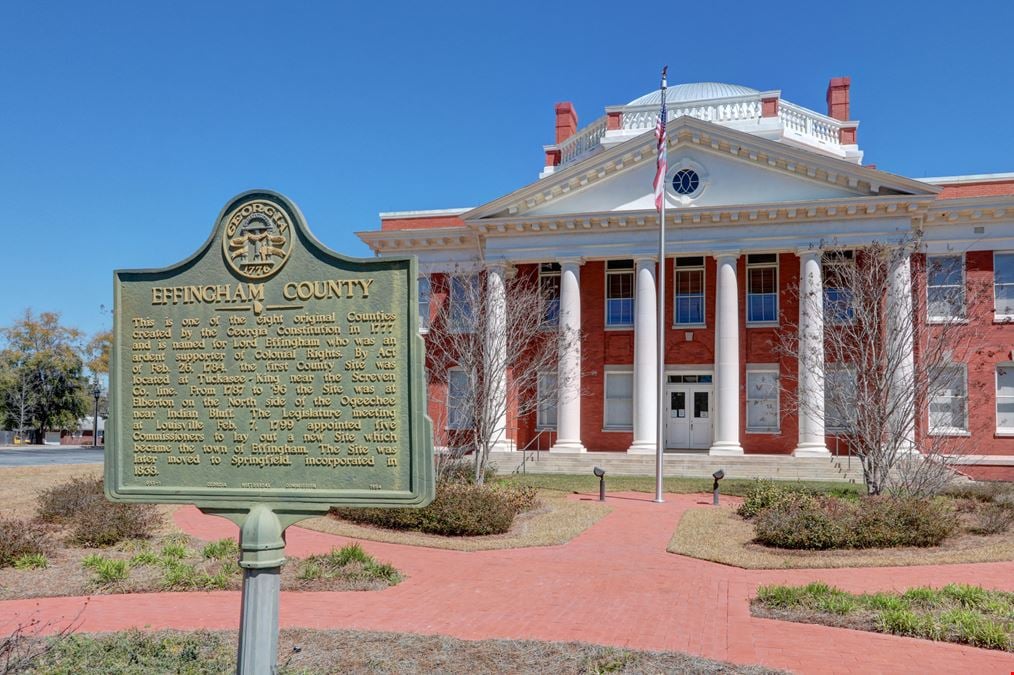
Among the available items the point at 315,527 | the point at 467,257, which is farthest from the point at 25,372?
the point at 315,527

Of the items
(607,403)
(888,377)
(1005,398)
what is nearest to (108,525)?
(888,377)

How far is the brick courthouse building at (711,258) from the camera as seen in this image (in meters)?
28.8

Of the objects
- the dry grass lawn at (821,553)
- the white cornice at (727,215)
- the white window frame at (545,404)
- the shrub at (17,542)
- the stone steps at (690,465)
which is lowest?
the stone steps at (690,465)

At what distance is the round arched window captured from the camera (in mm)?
30500

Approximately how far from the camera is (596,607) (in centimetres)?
920

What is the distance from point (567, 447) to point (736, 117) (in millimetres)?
15426

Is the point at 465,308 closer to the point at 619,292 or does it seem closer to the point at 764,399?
the point at 619,292

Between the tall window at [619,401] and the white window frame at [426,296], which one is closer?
the tall window at [619,401]

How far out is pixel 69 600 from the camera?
9.50 m

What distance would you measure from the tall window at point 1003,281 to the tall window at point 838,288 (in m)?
4.99

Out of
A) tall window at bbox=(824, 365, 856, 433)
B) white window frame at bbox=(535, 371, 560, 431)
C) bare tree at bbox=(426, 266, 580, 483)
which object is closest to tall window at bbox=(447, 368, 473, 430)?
bare tree at bbox=(426, 266, 580, 483)

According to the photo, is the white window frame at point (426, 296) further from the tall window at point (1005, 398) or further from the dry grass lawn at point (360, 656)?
the dry grass lawn at point (360, 656)

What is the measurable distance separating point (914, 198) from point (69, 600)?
86.7ft

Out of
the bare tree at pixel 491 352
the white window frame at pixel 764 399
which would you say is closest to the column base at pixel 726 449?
the white window frame at pixel 764 399
